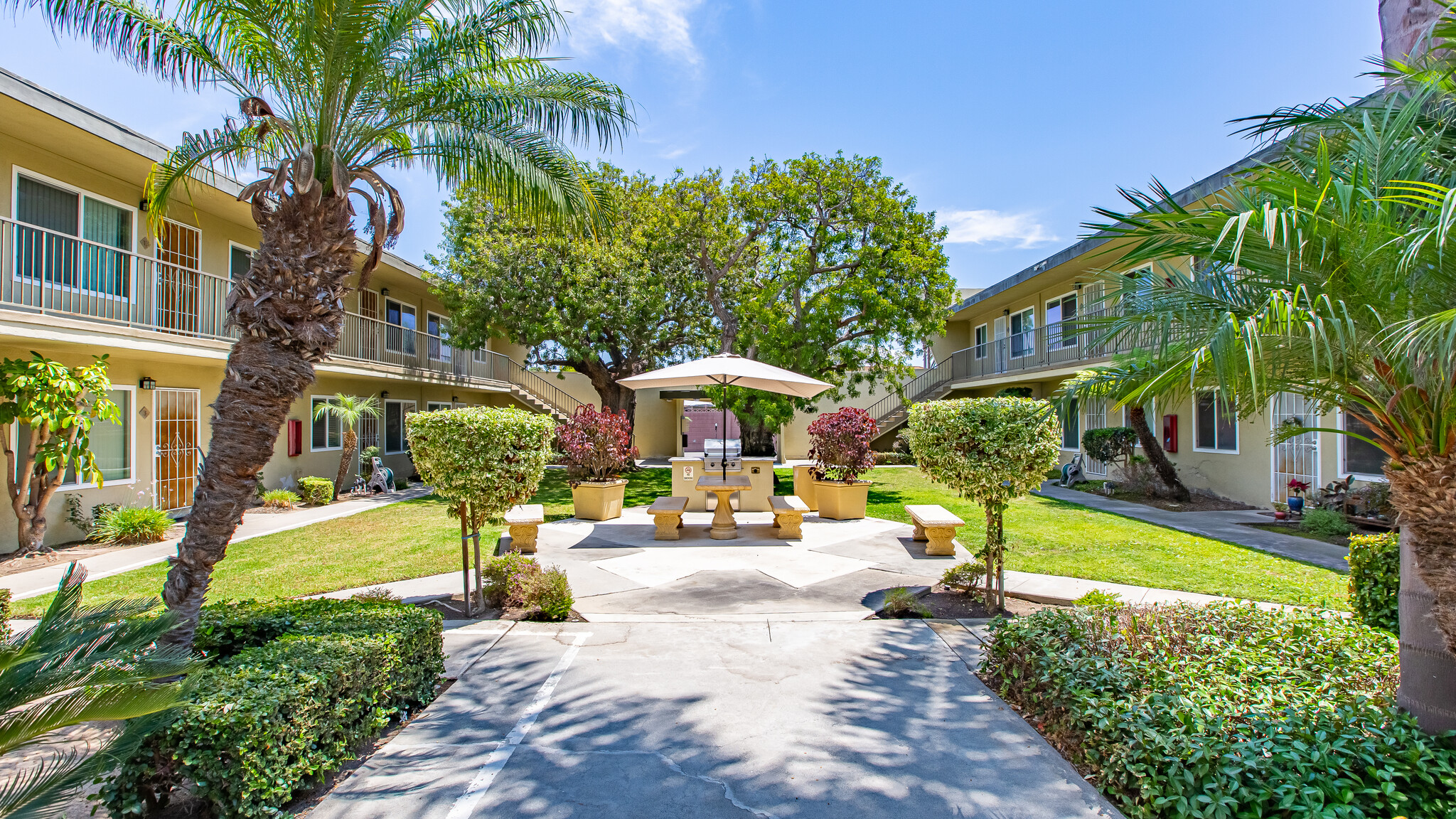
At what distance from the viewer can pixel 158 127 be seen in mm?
9484

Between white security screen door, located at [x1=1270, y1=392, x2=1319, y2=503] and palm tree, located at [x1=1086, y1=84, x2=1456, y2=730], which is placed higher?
palm tree, located at [x1=1086, y1=84, x2=1456, y2=730]

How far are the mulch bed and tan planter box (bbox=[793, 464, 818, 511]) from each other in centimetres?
513

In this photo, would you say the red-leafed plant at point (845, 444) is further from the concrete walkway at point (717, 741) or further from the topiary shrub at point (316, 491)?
the topiary shrub at point (316, 491)

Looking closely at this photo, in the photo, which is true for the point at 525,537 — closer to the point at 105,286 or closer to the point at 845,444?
the point at 845,444

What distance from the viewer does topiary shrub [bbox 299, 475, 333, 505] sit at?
43.6 feet

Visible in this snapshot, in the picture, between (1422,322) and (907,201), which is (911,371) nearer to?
(907,201)

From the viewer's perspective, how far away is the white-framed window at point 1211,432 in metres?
12.8

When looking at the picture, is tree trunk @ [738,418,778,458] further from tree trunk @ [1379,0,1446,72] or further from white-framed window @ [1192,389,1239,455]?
tree trunk @ [1379,0,1446,72]

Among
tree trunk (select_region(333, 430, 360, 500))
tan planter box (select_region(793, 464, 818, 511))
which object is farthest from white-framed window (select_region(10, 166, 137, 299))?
tan planter box (select_region(793, 464, 818, 511))

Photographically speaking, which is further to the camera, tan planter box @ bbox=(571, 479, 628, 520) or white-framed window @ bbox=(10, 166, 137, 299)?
tan planter box @ bbox=(571, 479, 628, 520)

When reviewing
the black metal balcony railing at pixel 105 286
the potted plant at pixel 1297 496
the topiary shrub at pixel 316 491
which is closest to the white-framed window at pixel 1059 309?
the potted plant at pixel 1297 496

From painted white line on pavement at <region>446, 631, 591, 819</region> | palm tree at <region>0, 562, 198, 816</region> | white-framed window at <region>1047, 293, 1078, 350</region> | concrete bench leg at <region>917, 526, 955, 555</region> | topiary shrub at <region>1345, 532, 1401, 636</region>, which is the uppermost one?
white-framed window at <region>1047, 293, 1078, 350</region>

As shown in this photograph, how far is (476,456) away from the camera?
5.50m

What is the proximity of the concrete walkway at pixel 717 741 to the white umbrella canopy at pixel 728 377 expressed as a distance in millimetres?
5255
